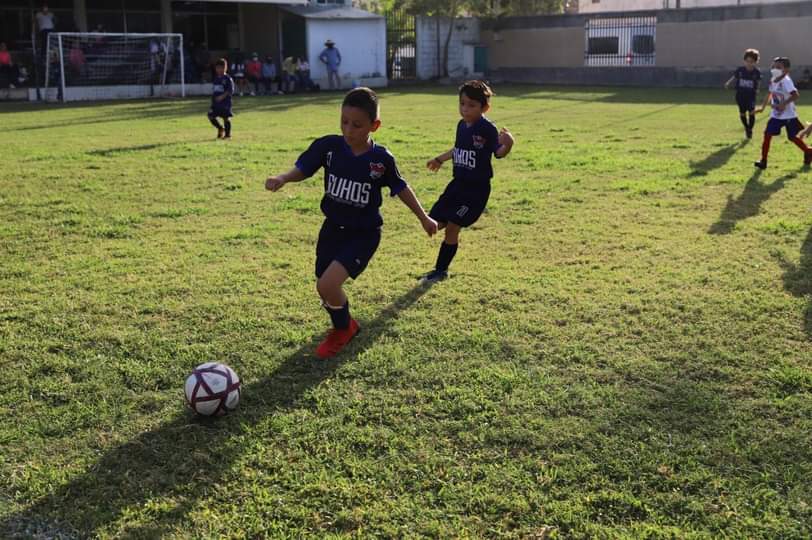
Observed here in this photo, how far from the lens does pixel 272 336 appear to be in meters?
4.44

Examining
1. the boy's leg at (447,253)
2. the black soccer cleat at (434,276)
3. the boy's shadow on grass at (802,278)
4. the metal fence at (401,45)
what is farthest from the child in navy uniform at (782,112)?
the metal fence at (401,45)

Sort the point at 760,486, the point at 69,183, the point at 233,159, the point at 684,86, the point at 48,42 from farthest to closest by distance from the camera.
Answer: the point at 684,86 < the point at 48,42 < the point at 233,159 < the point at 69,183 < the point at 760,486

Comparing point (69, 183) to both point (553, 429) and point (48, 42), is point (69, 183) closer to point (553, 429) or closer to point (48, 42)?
point (553, 429)

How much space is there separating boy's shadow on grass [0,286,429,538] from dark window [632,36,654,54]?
27.8 metres

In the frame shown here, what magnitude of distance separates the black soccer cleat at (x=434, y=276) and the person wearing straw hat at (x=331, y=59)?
22837 millimetres

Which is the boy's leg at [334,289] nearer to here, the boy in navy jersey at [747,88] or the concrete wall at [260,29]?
the boy in navy jersey at [747,88]

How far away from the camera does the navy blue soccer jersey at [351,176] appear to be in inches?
169

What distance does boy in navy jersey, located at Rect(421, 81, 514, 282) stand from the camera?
558cm

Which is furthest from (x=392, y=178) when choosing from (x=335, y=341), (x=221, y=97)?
(x=221, y=97)

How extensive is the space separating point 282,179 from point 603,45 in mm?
→ 28014

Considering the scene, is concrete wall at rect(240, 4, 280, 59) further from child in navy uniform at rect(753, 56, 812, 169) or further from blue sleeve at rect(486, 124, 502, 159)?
blue sleeve at rect(486, 124, 502, 159)

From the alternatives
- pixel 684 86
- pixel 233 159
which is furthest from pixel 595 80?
pixel 233 159

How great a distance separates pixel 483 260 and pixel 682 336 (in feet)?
6.39

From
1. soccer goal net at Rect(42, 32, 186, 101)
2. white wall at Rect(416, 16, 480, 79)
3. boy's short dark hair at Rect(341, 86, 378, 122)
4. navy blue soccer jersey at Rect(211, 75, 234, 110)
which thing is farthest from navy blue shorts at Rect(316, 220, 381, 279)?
white wall at Rect(416, 16, 480, 79)
